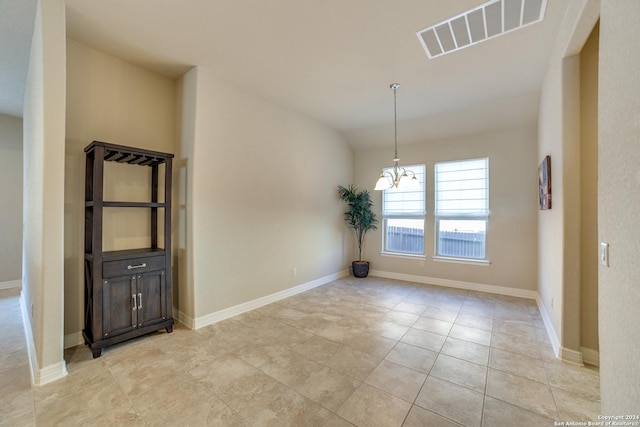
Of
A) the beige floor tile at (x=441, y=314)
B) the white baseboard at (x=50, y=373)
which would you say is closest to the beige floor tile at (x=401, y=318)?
the beige floor tile at (x=441, y=314)

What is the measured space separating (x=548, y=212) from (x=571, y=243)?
927 mm

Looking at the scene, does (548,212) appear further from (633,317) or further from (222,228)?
(222,228)

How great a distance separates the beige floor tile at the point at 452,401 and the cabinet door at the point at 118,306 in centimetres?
275

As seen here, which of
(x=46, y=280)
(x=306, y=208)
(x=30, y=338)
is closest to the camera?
(x=46, y=280)

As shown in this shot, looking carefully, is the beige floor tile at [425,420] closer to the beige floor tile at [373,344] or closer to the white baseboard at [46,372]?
the beige floor tile at [373,344]

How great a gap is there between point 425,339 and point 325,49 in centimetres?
328

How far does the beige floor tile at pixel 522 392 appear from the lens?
1830 mm

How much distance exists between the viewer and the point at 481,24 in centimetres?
239

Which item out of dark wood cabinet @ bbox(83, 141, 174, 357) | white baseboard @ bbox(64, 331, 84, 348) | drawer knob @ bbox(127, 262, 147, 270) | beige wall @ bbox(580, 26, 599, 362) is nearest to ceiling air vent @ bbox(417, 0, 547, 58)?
beige wall @ bbox(580, 26, 599, 362)

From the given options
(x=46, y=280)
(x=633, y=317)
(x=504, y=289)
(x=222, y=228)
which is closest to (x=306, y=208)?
(x=222, y=228)

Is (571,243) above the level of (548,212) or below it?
below

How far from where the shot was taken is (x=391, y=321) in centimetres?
333

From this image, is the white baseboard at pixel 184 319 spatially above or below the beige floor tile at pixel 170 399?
above

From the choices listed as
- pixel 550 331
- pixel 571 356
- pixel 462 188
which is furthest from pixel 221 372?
pixel 462 188
